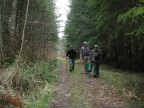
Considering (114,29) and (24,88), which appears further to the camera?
(114,29)

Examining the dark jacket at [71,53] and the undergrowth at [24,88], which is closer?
the undergrowth at [24,88]

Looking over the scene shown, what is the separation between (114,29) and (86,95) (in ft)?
25.2

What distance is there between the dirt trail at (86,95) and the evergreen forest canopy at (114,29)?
109 inches

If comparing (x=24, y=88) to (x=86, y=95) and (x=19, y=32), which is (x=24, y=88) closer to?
(x=86, y=95)

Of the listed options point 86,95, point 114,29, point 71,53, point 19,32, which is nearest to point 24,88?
point 86,95

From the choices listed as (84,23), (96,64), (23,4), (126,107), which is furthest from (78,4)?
(126,107)

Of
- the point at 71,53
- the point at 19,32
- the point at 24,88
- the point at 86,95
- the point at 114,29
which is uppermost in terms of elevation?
the point at 114,29

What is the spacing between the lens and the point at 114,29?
2009 cm

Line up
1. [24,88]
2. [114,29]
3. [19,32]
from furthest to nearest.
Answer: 1. [114,29]
2. [19,32]
3. [24,88]

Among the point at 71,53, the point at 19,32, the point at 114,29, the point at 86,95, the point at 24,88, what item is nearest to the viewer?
the point at 24,88

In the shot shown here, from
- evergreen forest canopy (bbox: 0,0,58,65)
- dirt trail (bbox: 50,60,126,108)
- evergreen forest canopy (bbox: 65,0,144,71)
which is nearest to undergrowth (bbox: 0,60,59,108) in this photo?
dirt trail (bbox: 50,60,126,108)

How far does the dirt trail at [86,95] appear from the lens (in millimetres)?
11727

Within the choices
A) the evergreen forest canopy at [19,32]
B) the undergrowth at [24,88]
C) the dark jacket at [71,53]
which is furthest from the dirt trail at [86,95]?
the dark jacket at [71,53]

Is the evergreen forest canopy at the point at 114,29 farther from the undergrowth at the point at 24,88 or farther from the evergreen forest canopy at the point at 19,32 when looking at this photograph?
the undergrowth at the point at 24,88
